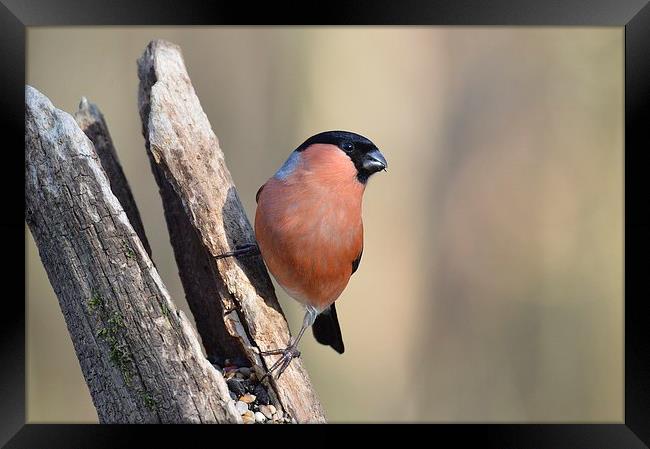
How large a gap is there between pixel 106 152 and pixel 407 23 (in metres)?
1.28

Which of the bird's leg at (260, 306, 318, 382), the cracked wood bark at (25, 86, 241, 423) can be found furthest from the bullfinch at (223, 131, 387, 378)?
the cracked wood bark at (25, 86, 241, 423)

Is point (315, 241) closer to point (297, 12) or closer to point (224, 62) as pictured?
point (297, 12)

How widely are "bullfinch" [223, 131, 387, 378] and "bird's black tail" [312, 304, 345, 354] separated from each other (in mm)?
467

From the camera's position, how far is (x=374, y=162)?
2.53m

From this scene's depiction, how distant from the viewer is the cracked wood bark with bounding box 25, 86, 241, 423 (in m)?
2.29

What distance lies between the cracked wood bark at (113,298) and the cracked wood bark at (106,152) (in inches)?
13.0

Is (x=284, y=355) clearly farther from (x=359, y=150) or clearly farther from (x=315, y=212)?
(x=359, y=150)

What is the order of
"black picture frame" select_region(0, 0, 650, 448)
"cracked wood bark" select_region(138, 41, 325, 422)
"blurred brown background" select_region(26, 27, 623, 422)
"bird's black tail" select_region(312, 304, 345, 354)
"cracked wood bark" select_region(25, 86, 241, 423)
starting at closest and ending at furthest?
1. "cracked wood bark" select_region(25, 86, 241, 423)
2. "cracked wood bark" select_region(138, 41, 325, 422)
3. "black picture frame" select_region(0, 0, 650, 448)
4. "bird's black tail" select_region(312, 304, 345, 354)
5. "blurred brown background" select_region(26, 27, 623, 422)

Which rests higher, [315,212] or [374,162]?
[374,162]

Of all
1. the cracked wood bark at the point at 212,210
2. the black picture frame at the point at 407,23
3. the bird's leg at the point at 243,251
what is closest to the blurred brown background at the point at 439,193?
the black picture frame at the point at 407,23

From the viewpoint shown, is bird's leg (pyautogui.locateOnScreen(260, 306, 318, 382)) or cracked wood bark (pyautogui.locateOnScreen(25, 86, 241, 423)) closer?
cracked wood bark (pyautogui.locateOnScreen(25, 86, 241, 423))

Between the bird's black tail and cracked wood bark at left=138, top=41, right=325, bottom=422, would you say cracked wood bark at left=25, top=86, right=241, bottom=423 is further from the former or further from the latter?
the bird's black tail

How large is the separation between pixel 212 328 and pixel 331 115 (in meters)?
1.54

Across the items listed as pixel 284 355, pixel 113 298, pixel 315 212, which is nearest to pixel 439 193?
pixel 315 212
